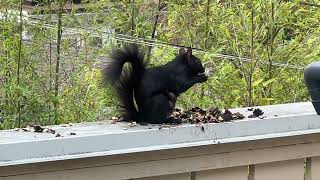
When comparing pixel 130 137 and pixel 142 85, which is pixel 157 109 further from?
pixel 130 137

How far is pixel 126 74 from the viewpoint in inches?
62.9

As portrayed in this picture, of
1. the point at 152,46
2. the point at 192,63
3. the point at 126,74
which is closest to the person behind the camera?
the point at 126,74

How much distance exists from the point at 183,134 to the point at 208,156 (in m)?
0.06

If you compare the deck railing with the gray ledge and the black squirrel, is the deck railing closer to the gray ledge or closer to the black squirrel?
the gray ledge

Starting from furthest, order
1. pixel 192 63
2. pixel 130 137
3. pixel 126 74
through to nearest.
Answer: pixel 192 63 < pixel 126 74 < pixel 130 137

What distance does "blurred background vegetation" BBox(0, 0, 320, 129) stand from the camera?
2711 mm

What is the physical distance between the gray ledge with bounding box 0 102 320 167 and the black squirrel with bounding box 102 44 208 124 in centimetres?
29

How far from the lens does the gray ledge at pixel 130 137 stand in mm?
924

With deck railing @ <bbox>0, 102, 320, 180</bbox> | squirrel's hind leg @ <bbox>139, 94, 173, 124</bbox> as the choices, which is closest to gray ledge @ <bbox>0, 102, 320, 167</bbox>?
deck railing @ <bbox>0, 102, 320, 180</bbox>

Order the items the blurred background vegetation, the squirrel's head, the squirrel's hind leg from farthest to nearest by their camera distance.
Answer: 1. the blurred background vegetation
2. the squirrel's head
3. the squirrel's hind leg

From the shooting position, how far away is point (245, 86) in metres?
2.90

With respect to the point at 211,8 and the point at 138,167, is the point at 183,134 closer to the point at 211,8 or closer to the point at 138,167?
the point at 138,167

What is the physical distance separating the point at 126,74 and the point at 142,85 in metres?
0.10

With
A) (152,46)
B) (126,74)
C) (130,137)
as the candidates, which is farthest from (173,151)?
(152,46)
